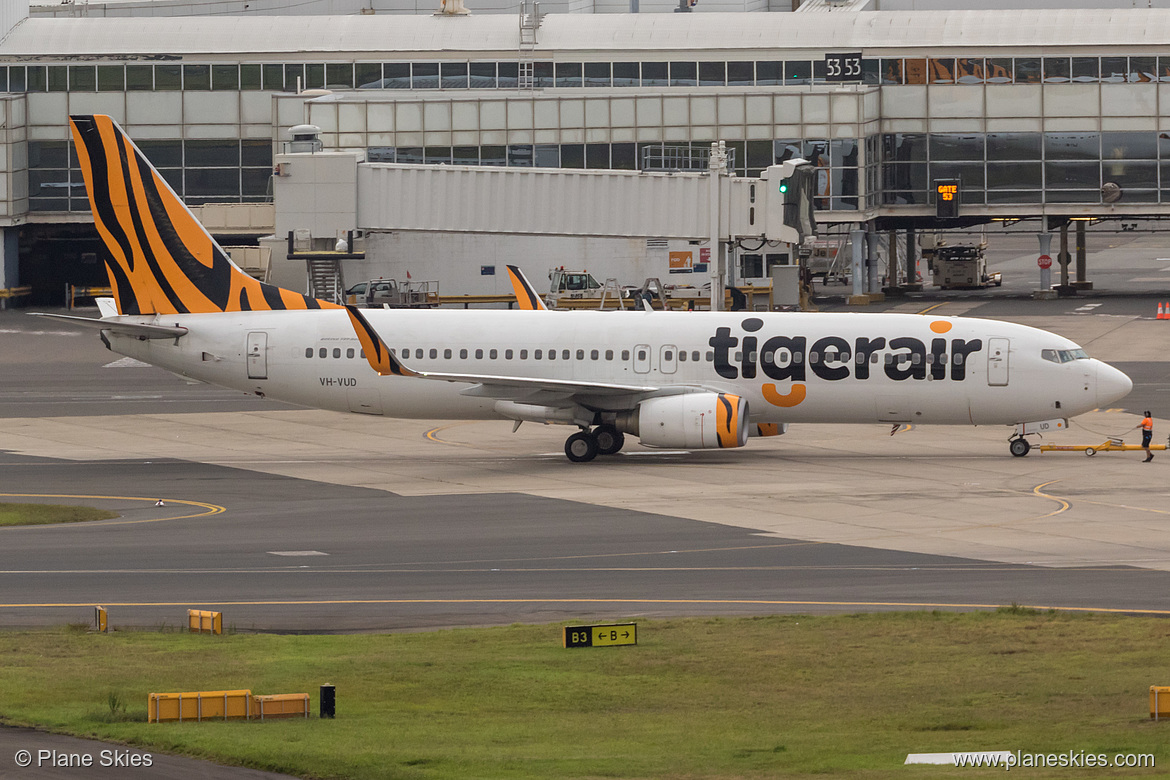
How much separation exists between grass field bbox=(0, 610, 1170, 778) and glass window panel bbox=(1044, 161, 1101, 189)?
70824 mm

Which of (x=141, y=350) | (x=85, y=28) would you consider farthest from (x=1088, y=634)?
(x=85, y=28)

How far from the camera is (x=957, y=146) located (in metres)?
92.4

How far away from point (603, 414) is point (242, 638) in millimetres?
23289

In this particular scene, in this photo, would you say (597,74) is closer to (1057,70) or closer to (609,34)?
(609,34)

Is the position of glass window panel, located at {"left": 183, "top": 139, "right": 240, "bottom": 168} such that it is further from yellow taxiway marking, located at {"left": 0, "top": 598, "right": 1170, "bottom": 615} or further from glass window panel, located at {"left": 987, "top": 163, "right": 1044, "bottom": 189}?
yellow taxiway marking, located at {"left": 0, "top": 598, "right": 1170, "bottom": 615}

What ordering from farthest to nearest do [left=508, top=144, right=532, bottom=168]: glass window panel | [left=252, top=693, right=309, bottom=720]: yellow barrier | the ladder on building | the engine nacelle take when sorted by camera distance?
[left=508, top=144, right=532, bottom=168]: glass window panel
the ladder on building
the engine nacelle
[left=252, top=693, right=309, bottom=720]: yellow barrier

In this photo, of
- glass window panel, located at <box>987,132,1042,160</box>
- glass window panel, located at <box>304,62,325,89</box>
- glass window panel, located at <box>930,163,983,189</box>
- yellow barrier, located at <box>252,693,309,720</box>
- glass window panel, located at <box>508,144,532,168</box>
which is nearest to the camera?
yellow barrier, located at <box>252,693,309,720</box>

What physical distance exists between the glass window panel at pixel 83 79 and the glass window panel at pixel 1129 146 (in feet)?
194

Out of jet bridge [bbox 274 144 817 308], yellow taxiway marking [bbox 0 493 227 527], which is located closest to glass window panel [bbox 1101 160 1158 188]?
jet bridge [bbox 274 144 817 308]

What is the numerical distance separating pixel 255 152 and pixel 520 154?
55.2 ft

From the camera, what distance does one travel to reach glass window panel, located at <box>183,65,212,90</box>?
3733 inches

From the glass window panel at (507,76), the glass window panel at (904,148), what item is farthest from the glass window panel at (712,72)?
the glass window panel at (507,76)

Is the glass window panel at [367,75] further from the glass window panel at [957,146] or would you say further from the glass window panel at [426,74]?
the glass window panel at [957,146]

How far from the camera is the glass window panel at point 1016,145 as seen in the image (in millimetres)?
91750
